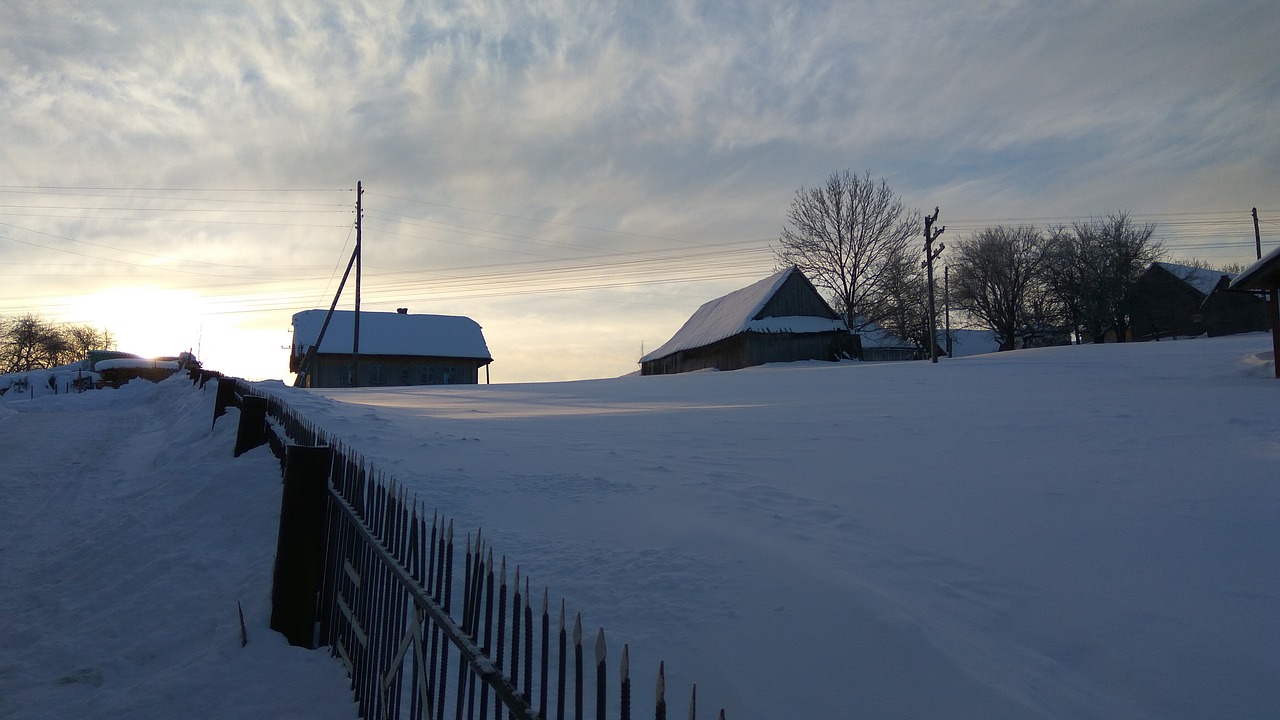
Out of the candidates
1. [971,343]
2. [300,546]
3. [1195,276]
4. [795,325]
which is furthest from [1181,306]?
[300,546]

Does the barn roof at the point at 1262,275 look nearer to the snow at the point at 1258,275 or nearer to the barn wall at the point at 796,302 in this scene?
the snow at the point at 1258,275

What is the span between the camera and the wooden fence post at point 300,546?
15.2 feet

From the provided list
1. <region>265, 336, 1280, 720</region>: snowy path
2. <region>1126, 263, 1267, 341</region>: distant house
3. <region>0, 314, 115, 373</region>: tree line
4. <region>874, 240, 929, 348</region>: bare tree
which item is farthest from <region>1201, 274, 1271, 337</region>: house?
<region>0, 314, 115, 373</region>: tree line

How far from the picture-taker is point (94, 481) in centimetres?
908

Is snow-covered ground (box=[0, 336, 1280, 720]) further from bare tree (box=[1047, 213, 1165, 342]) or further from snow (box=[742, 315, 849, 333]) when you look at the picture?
bare tree (box=[1047, 213, 1165, 342])

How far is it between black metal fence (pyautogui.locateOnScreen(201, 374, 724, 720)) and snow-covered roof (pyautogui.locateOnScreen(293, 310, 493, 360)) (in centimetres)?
4155

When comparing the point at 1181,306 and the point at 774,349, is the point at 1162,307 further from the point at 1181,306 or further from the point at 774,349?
the point at 774,349

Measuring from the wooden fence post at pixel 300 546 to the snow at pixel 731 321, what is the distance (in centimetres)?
3153

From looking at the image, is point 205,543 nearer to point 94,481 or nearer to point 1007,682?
point 94,481

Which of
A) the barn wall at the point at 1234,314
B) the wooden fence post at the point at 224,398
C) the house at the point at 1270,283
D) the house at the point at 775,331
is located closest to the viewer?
the wooden fence post at the point at 224,398

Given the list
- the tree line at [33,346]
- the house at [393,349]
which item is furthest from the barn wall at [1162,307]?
the tree line at [33,346]

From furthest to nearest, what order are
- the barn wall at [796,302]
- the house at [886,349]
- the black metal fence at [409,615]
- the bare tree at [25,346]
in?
the bare tree at [25,346] → the house at [886,349] → the barn wall at [796,302] → the black metal fence at [409,615]

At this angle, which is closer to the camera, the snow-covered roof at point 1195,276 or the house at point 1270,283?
the house at point 1270,283

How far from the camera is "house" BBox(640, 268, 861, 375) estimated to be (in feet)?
119
